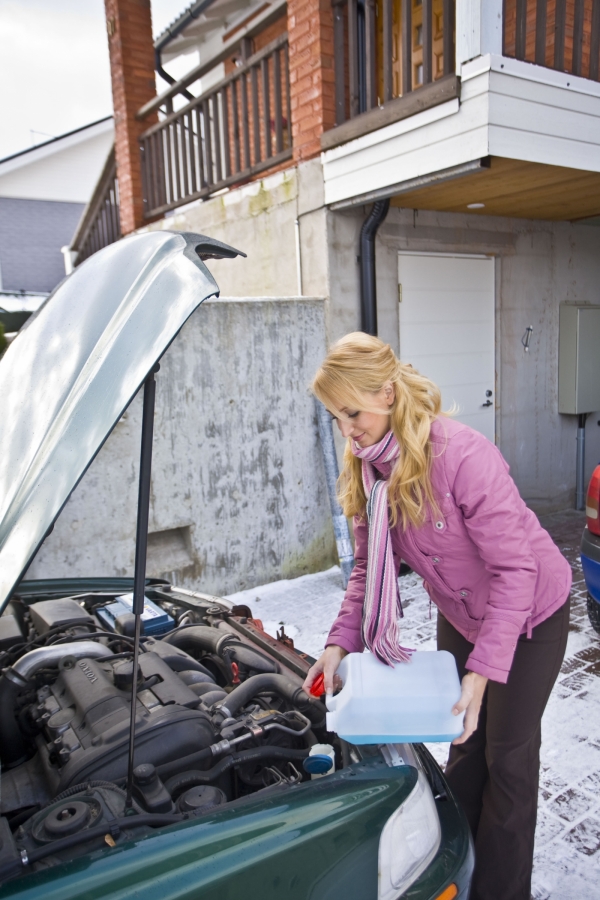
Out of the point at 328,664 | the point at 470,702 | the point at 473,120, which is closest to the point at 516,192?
the point at 473,120

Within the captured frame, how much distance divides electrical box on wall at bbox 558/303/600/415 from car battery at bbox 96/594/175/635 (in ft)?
20.5

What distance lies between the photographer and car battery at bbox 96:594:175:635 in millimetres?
2834

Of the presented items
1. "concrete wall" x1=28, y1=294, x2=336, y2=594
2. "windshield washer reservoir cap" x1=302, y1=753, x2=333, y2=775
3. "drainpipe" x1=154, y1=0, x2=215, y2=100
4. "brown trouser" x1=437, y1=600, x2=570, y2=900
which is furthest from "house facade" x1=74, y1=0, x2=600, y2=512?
"windshield washer reservoir cap" x1=302, y1=753, x2=333, y2=775


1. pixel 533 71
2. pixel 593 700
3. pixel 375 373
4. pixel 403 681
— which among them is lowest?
pixel 593 700

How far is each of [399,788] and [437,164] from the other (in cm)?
438

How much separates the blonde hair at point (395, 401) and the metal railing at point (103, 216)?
28.9 feet

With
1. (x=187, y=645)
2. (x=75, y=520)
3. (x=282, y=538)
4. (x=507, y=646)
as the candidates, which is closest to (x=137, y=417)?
(x=75, y=520)

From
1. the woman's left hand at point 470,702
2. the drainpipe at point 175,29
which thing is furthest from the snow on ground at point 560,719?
the drainpipe at point 175,29

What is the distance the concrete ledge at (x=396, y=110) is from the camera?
4.61 meters

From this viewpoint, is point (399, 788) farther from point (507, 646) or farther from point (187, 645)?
point (187, 645)

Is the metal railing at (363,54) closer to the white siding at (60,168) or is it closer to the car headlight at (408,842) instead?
the car headlight at (408,842)

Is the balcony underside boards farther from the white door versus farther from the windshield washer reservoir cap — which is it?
the windshield washer reservoir cap

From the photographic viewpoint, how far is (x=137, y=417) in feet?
17.0

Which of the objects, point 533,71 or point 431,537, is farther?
point 533,71
